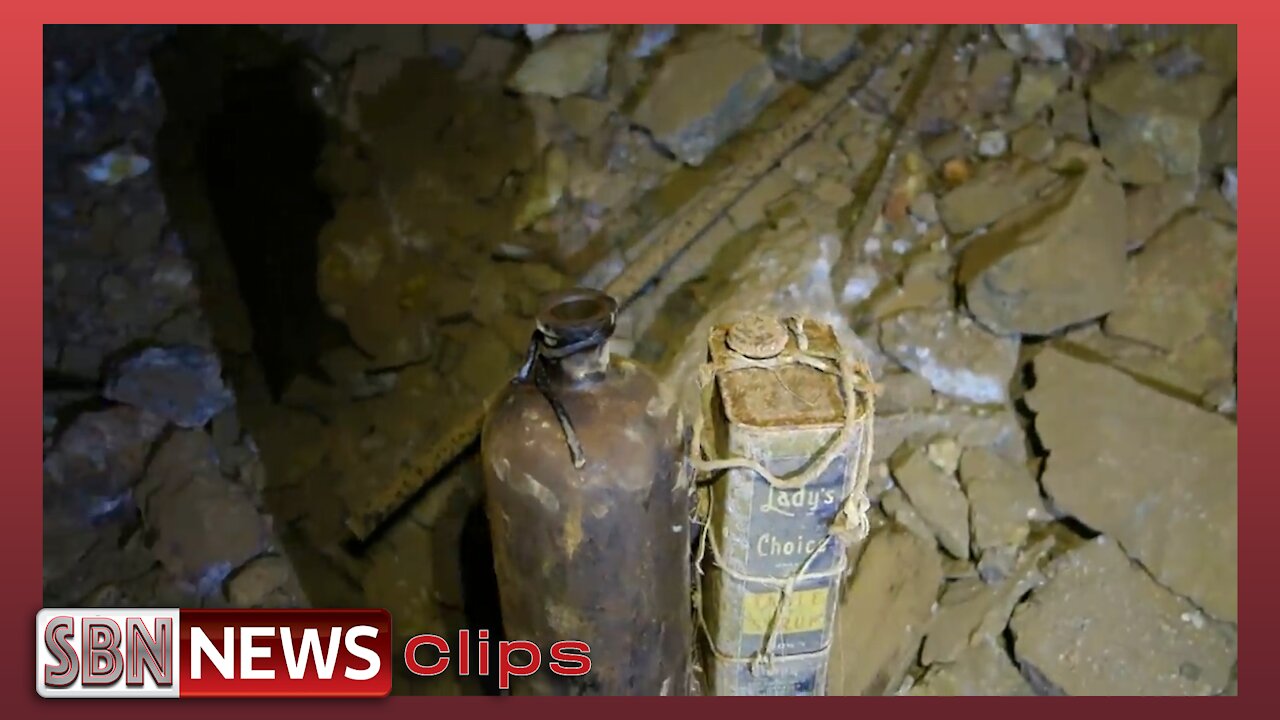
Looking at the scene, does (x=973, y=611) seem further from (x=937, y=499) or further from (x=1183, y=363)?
(x=1183, y=363)

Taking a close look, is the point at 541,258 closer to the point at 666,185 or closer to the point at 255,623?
the point at 666,185

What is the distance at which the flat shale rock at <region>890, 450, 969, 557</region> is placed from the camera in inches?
102

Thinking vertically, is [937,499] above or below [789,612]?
below

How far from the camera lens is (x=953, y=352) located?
111 inches

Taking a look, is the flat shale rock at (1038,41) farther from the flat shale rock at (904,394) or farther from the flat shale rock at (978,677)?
the flat shale rock at (978,677)

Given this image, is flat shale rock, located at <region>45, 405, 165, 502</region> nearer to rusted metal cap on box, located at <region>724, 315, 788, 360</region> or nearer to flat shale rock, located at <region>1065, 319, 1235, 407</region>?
rusted metal cap on box, located at <region>724, 315, 788, 360</region>

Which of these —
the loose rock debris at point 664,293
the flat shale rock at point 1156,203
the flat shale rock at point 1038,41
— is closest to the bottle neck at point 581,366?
the loose rock debris at point 664,293

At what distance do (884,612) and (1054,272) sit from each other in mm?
1084

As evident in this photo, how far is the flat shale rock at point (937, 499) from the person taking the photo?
2.59 metres

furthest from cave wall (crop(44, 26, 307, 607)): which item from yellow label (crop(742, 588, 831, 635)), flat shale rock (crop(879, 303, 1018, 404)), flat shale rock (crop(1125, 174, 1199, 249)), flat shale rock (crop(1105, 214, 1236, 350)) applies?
flat shale rock (crop(1125, 174, 1199, 249))

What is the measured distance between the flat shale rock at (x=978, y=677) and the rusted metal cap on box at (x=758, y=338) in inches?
47.7

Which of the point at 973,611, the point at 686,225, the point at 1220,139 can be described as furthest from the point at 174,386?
the point at 1220,139

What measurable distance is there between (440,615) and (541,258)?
1139 millimetres

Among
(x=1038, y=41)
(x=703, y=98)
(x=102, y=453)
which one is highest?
(x=1038, y=41)
